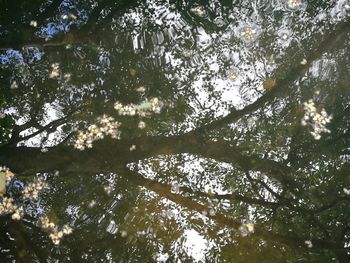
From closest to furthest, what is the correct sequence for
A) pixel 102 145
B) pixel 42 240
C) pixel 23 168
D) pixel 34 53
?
pixel 23 168 < pixel 102 145 < pixel 42 240 < pixel 34 53

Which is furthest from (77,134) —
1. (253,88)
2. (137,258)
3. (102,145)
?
(253,88)

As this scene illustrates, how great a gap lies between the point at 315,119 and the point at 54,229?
23.0 ft

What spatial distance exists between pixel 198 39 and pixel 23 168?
17.5 feet

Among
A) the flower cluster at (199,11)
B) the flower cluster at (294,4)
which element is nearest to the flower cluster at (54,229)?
the flower cluster at (199,11)

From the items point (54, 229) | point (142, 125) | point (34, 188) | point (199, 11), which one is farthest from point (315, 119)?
point (34, 188)

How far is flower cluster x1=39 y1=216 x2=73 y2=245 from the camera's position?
7.75m

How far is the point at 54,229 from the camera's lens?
8.07 m

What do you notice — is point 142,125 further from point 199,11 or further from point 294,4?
point 294,4

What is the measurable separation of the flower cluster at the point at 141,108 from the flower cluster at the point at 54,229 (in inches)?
126

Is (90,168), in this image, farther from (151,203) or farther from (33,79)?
(33,79)

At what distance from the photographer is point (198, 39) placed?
8750 mm

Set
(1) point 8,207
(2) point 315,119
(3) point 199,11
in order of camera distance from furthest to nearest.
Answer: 1. (3) point 199,11
2. (2) point 315,119
3. (1) point 8,207

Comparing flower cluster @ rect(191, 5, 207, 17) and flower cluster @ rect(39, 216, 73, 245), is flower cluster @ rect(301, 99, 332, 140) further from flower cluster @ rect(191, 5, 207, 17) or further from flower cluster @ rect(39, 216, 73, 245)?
flower cluster @ rect(39, 216, 73, 245)

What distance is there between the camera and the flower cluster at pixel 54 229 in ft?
25.4
